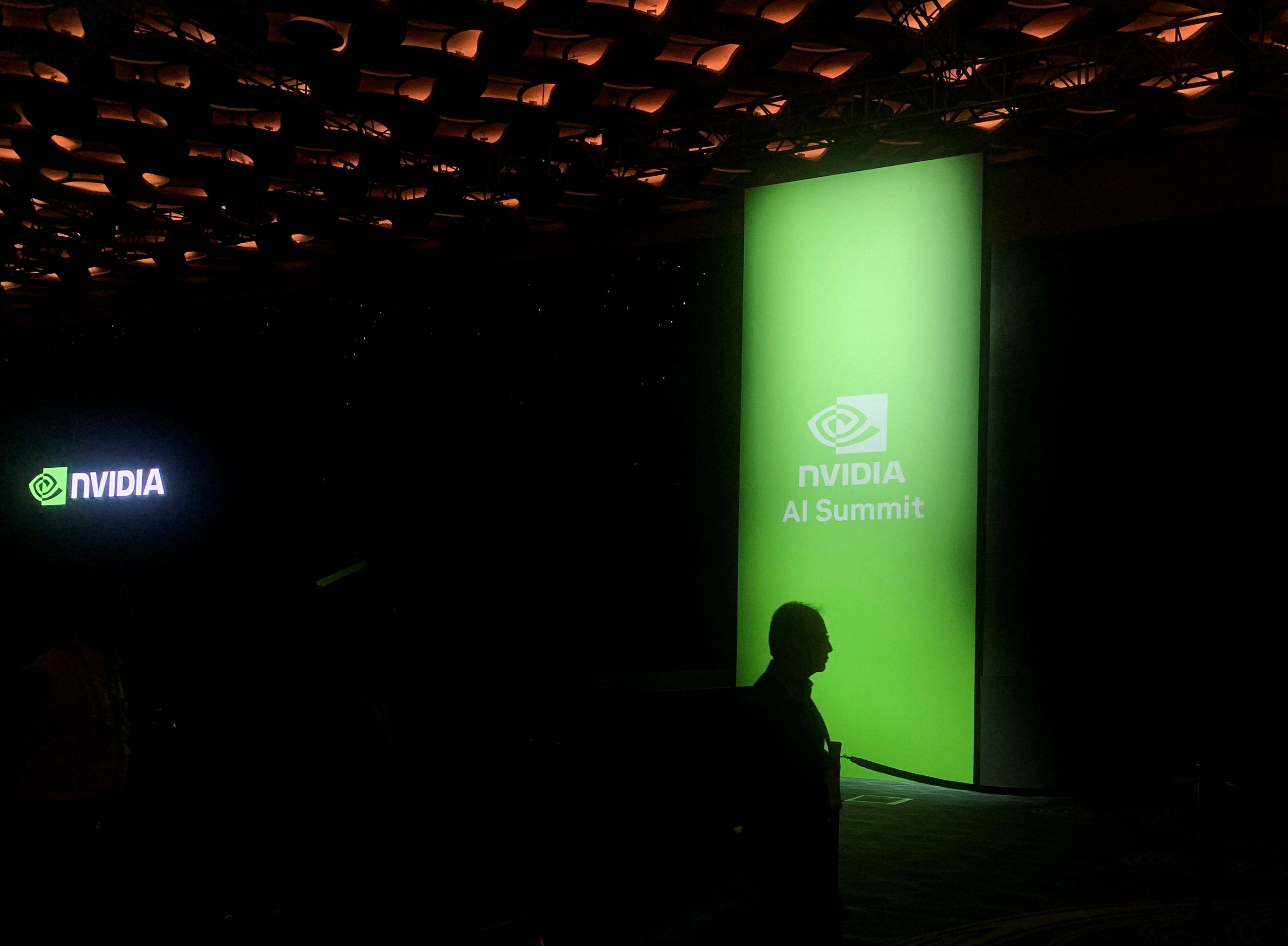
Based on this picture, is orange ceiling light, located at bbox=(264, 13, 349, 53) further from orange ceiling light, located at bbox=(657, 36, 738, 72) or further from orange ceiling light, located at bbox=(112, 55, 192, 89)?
orange ceiling light, located at bbox=(657, 36, 738, 72)

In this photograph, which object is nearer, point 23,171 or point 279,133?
point 279,133

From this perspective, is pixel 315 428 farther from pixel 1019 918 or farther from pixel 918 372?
pixel 1019 918

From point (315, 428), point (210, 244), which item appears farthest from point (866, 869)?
point (210, 244)

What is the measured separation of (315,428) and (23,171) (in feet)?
10.7

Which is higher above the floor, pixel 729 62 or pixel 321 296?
pixel 729 62

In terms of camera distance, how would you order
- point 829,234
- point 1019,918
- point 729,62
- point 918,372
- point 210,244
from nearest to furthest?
point 1019,918 → point 729,62 → point 918,372 → point 829,234 → point 210,244

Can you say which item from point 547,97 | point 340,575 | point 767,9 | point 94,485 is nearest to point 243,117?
point 547,97

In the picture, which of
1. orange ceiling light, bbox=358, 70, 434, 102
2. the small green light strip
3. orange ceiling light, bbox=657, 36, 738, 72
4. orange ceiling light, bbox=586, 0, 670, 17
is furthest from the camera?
orange ceiling light, bbox=358, 70, 434, 102

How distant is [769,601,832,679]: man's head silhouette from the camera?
10.2 ft

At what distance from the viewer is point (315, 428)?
11.1 metres

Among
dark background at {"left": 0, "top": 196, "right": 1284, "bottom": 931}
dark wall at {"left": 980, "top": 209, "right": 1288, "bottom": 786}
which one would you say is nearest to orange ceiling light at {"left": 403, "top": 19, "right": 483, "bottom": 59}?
dark background at {"left": 0, "top": 196, "right": 1284, "bottom": 931}

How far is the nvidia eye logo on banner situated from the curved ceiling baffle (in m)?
1.76

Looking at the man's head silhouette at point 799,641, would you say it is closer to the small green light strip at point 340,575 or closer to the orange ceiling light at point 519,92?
the small green light strip at point 340,575

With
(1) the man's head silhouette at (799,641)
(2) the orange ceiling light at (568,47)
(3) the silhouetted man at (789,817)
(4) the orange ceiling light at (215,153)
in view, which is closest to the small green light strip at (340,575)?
(1) the man's head silhouette at (799,641)
